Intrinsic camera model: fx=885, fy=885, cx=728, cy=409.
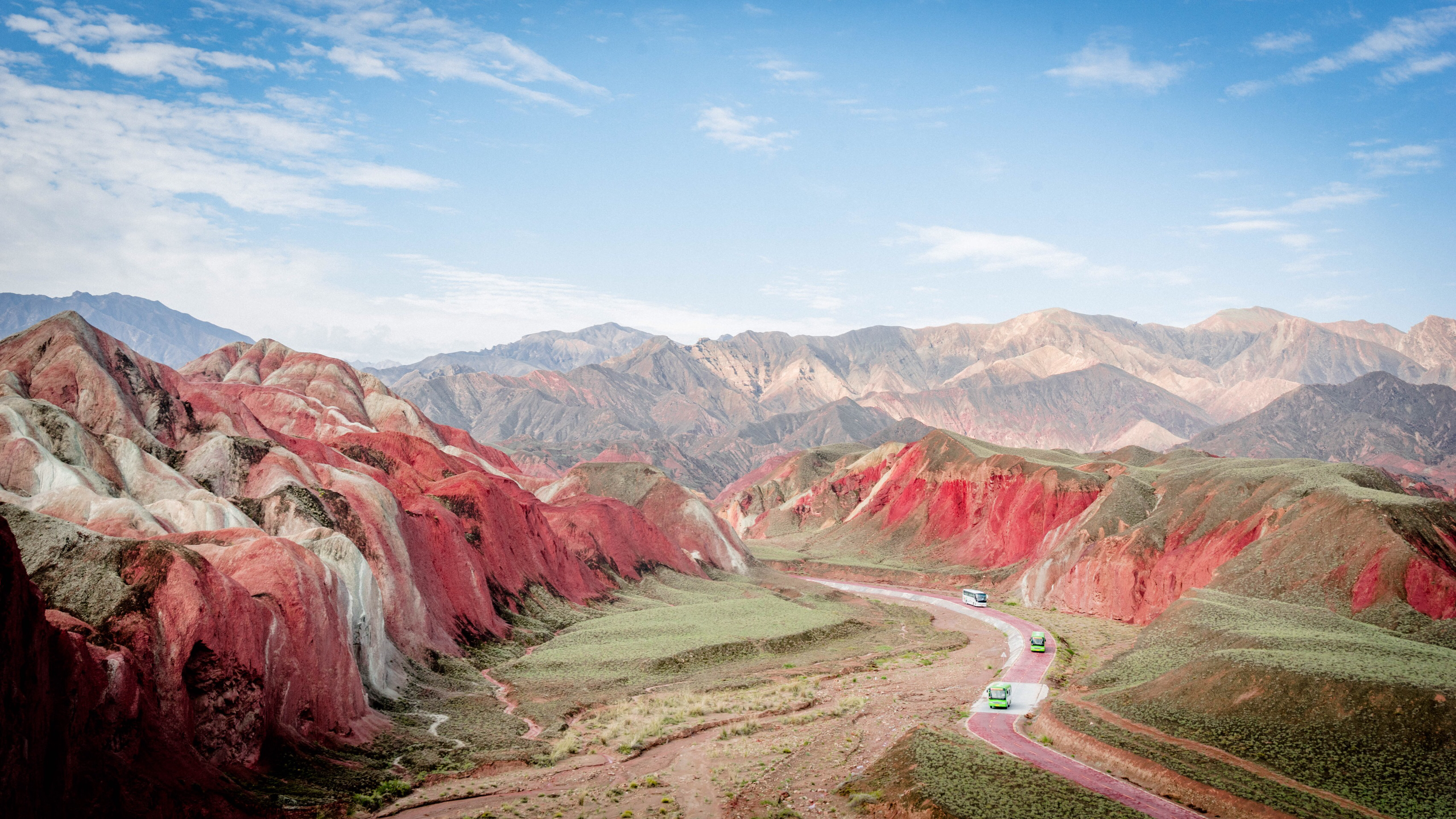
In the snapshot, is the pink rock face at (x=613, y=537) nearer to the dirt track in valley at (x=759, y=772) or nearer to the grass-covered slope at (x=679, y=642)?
the grass-covered slope at (x=679, y=642)

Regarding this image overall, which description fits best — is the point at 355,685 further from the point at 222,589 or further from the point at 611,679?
the point at 611,679

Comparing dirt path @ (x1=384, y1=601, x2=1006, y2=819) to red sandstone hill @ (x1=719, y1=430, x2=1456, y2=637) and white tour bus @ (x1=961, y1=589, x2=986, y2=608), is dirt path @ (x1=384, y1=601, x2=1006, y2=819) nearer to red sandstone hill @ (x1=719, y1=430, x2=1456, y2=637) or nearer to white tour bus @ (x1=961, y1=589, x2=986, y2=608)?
red sandstone hill @ (x1=719, y1=430, x2=1456, y2=637)

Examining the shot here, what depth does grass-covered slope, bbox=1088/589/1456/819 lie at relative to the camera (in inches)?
1083

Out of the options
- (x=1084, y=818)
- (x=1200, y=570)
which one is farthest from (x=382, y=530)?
(x=1200, y=570)

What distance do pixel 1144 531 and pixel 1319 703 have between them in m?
46.7

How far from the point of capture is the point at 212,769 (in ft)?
81.8

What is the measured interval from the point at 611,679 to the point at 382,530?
16182 mm

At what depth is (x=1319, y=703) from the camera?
31.6 m

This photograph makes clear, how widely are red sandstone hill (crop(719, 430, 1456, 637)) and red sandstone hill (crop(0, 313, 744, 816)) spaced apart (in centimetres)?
3747

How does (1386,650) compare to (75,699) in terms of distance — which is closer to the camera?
(75,699)

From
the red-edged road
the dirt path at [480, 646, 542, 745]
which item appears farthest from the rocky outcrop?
the dirt path at [480, 646, 542, 745]

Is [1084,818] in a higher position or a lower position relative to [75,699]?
lower

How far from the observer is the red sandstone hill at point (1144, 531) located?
53.3m

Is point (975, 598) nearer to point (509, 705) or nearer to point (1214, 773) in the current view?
point (509, 705)
